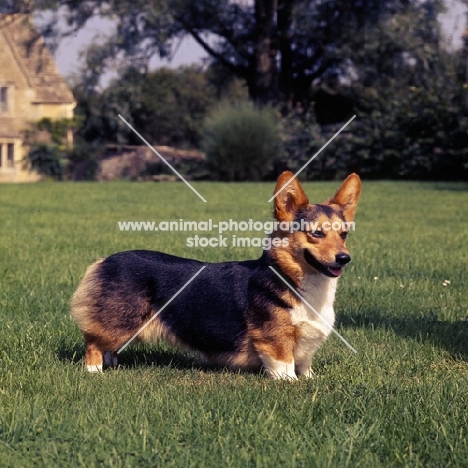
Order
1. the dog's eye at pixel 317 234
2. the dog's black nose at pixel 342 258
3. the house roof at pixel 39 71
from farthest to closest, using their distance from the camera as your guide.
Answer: the house roof at pixel 39 71, the dog's eye at pixel 317 234, the dog's black nose at pixel 342 258

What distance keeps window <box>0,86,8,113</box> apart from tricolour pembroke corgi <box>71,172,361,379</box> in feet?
123

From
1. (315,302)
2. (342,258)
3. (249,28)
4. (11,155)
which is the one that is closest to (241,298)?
(315,302)

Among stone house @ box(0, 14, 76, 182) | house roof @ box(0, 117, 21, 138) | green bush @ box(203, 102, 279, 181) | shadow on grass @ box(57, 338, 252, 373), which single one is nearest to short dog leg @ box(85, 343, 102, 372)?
shadow on grass @ box(57, 338, 252, 373)

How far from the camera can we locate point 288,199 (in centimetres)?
452

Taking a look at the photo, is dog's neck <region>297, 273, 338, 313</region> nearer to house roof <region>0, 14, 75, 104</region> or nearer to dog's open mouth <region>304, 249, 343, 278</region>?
dog's open mouth <region>304, 249, 343, 278</region>

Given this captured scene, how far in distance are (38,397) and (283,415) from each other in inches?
44.8

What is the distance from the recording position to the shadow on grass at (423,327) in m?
5.29

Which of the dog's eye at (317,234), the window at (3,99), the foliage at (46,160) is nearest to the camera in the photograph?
the dog's eye at (317,234)

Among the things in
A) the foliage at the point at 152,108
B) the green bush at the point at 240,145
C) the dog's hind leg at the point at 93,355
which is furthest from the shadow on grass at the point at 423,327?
the foliage at the point at 152,108

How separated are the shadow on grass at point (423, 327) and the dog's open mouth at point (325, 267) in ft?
4.03

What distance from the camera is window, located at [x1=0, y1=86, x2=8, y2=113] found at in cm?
4053

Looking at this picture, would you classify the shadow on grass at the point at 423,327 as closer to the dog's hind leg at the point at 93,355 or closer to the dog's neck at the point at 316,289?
the dog's neck at the point at 316,289

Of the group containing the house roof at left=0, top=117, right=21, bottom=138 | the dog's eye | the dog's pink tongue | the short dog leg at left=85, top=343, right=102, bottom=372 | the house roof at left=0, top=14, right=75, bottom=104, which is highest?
the house roof at left=0, top=14, right=75, bottom=104

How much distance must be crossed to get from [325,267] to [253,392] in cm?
74
